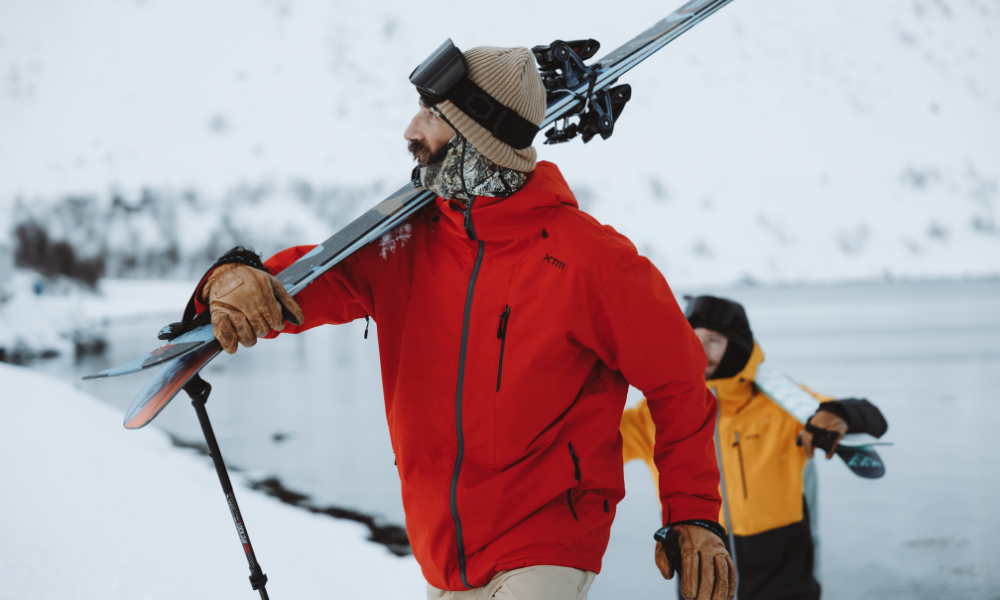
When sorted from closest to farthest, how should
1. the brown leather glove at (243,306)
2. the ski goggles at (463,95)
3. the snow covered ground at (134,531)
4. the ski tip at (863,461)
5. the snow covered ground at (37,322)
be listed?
the brown leather glove at (243,306), the ski goggles at (463,95), the ski tip at (863,461), the snow covered ground at (134,531), the snow covered ground at (37,322)

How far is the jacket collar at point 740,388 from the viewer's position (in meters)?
2.35

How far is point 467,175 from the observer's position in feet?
4.26

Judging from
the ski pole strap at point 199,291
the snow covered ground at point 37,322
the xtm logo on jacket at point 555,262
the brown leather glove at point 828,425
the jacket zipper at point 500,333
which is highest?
the snow covered ground at point 37,322

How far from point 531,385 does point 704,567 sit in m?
0.48

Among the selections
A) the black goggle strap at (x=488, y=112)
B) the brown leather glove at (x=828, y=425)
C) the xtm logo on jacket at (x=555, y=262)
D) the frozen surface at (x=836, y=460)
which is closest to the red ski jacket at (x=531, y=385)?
the xtm logo on jacket at (x=555, y=262)

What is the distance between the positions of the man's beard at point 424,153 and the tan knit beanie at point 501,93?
65mm

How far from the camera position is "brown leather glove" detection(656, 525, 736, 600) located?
4.33 feet

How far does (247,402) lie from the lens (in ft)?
33.8

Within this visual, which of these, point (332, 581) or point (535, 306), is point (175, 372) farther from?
point (332, 581)

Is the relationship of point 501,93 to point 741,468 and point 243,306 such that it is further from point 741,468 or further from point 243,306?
point 741,468

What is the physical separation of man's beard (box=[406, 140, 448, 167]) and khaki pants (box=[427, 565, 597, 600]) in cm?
76

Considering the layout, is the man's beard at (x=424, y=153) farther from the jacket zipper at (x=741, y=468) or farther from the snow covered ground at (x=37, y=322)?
the snow covered ground at (x=37, y=322)

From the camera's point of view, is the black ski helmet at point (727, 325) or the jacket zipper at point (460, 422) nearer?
the jacket zipper at point (460, 422)

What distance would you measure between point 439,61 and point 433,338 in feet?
1.64
